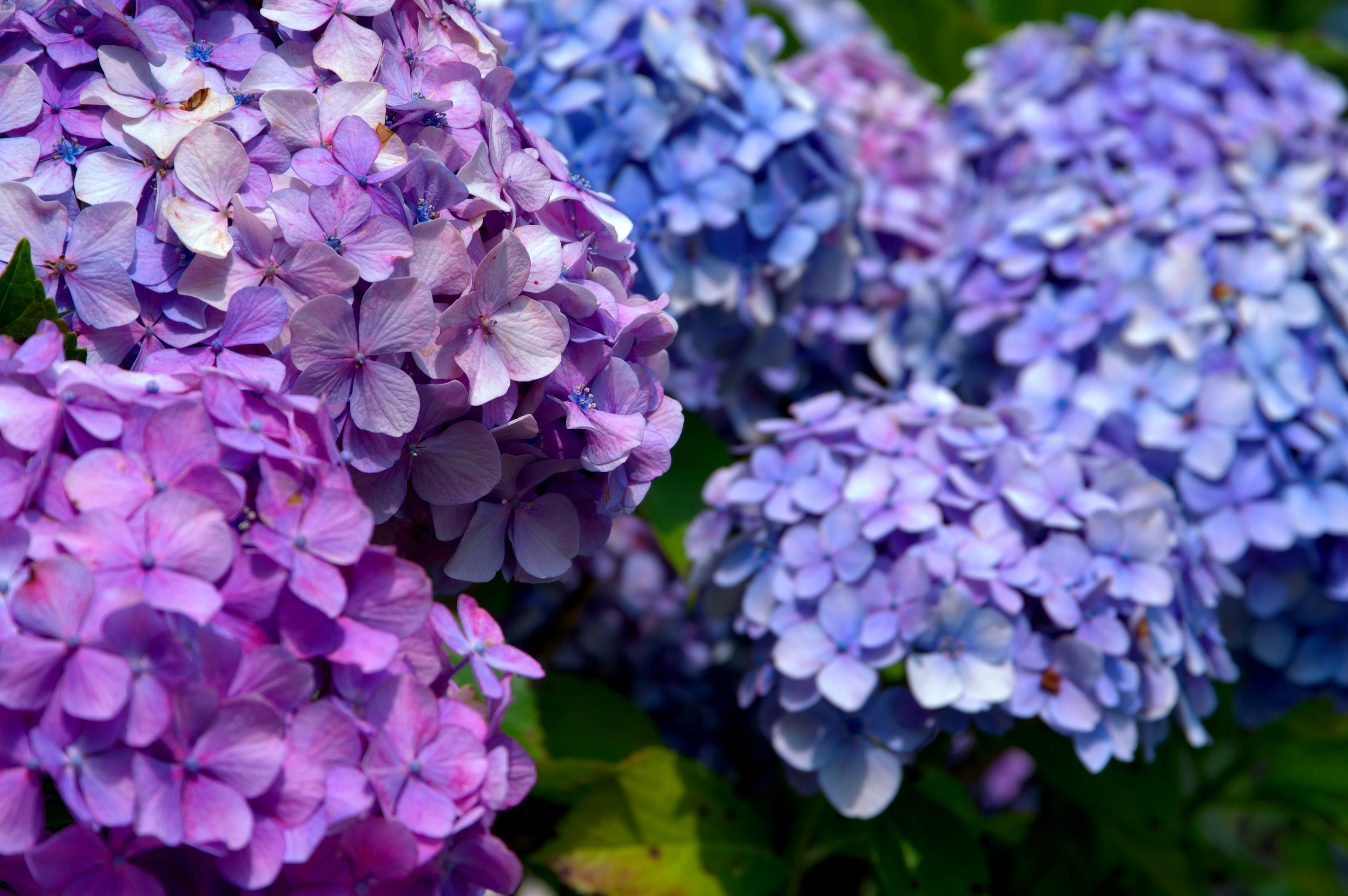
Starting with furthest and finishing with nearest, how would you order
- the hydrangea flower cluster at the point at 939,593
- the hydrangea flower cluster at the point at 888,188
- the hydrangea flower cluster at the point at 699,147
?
the hydrangea flower cluster at the point at 888,188 < the hydrangea flower cluster at the point at 699,147 < the hydrangea flower cluster at the point at 939,593

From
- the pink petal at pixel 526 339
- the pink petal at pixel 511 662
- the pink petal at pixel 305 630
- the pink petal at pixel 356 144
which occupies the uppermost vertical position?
the pink petal at pixel 356 144

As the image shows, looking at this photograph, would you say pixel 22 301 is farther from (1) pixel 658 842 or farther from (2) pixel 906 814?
(2) pixel 906 814

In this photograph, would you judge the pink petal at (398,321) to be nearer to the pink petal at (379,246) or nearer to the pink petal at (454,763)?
the pink petal at (379,246)

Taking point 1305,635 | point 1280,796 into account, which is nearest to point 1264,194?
point 1305,635

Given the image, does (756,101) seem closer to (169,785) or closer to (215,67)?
(215,67)

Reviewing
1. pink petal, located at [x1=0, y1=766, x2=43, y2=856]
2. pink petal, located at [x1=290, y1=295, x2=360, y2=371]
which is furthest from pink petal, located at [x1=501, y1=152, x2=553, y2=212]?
pink petal, located at [x1=0, y1=766, x2=43, y2=856]

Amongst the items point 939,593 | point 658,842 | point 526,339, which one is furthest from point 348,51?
point 658,842

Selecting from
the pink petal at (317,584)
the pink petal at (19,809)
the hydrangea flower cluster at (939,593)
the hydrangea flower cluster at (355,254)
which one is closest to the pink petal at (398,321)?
the hydrangea flower cluster at (355,254)
